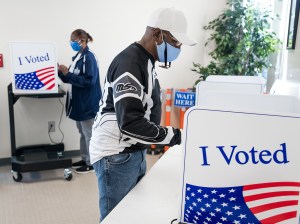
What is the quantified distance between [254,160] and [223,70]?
2.92 metres

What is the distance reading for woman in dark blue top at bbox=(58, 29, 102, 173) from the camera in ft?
9.41

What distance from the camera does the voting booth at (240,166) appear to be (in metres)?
0.80

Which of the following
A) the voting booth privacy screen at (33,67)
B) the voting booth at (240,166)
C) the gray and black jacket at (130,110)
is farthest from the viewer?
the voting booth privacy screen at (33,67)

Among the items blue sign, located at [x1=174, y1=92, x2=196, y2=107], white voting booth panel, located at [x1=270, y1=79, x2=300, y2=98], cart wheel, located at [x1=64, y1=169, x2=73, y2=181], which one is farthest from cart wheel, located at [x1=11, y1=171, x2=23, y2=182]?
white voting booth panel, located at [x1=270, y1=79, x2=300, y2=98]

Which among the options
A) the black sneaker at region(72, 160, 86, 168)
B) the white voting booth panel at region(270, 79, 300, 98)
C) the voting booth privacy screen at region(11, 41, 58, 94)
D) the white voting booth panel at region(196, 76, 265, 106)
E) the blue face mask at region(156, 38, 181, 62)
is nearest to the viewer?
the blue face mask at region(156, 38, 181, 62)

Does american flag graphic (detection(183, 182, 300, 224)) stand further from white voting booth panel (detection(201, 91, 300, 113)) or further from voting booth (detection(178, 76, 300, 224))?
white voting booth panel (detection(201, 91, 300, 113))

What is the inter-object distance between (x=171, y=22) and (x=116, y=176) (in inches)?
27.1

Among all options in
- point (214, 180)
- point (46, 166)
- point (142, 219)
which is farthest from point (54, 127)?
point (214, 180)

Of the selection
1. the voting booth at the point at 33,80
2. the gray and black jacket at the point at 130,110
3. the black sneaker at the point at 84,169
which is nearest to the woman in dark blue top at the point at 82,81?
the voting booth at the point at 33,80

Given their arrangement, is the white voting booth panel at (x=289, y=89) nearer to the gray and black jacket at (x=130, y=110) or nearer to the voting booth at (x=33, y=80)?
the gray and black jacket at (x=130, y=110)

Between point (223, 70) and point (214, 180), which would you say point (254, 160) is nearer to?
point (214, 180)

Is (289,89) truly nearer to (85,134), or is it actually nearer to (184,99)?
(184,99)

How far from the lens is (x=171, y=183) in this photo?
1343 millimetres

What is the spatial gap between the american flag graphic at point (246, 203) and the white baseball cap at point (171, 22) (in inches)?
25.7
